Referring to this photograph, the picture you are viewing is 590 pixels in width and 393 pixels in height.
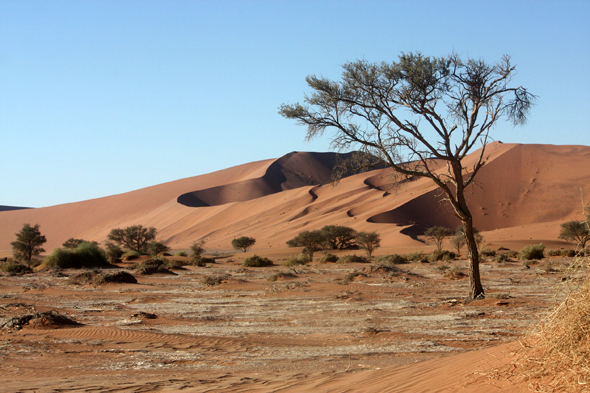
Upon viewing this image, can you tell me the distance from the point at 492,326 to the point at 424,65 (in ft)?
22.8

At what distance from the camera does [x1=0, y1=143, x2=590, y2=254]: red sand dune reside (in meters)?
64.2

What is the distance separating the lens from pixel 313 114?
47.2ft

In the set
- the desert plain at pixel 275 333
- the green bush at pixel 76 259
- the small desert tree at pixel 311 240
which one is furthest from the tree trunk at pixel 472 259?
the small desert tree at pixel 311 240

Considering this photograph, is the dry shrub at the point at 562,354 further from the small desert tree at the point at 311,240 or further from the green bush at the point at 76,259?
the small desert tree at the point at 311,240

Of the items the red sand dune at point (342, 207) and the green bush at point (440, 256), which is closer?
the green bush at point (440, 256)

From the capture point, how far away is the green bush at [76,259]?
32191mm

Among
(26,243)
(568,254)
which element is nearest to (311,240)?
(568,254)

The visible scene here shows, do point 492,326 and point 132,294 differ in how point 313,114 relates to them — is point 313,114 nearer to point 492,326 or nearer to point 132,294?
point 492,326

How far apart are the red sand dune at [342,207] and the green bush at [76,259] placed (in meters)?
27.3

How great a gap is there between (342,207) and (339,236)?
29.0 metres

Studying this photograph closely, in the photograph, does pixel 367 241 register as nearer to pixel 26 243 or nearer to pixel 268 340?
pixel 26 243

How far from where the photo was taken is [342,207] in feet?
264

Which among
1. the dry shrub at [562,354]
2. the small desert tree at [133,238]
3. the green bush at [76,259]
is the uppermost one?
the small desert tree at [133,238]

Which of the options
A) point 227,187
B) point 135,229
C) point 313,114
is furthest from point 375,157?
point 227,187
